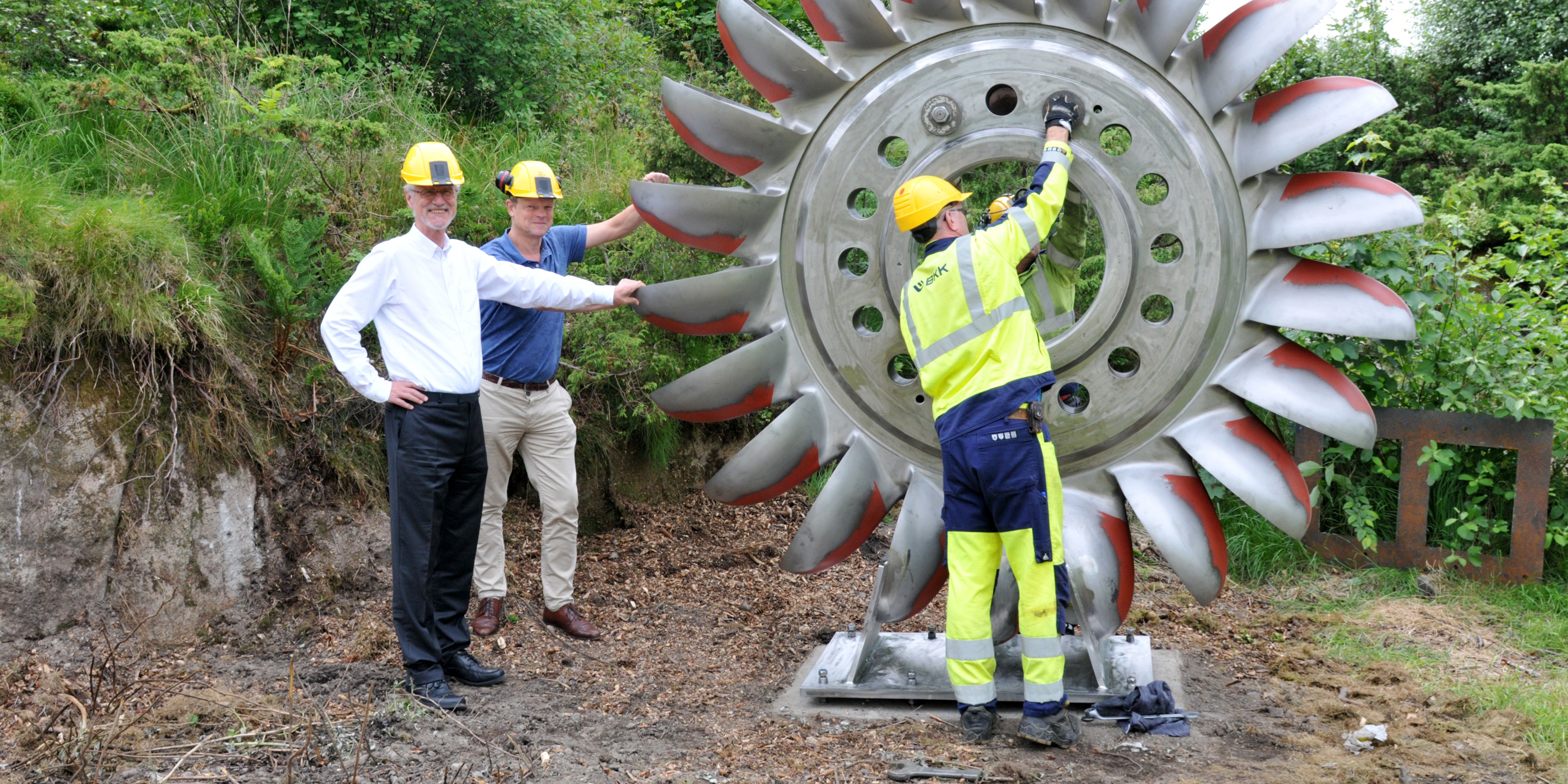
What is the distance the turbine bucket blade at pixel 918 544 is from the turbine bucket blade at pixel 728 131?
4.41ft

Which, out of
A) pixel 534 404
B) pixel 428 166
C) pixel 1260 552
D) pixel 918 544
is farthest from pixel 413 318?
pixel 1260 552

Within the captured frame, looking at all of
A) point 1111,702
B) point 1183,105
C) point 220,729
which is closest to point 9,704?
point 220,729

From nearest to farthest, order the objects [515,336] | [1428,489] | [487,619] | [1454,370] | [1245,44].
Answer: [1245,44]
[515,336]
[487,619]
[1428,489]
[1454,370]

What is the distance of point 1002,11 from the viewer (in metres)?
4.14

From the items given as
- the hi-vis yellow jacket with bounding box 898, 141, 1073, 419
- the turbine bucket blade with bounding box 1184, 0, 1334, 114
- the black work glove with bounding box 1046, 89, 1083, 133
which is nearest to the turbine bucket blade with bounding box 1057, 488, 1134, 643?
the hi-vis yellow jacket with bounding box 898, 141, 1073, 419

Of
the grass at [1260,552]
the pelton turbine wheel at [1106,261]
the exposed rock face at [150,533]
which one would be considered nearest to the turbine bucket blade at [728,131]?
the pelton turbine wheel at [1106,261]

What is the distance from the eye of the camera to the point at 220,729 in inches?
155

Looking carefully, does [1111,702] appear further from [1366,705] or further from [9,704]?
[9,704]

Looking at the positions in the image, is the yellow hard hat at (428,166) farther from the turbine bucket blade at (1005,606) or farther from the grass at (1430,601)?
the grass at (1430,601)

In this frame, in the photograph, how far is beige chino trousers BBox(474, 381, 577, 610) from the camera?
5.02 m

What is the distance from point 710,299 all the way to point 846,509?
0.96 meters

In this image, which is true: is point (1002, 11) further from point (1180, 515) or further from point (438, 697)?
point (438, 697)

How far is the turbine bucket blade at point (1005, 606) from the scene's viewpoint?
443cm

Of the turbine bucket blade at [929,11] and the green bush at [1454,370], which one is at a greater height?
the turbine bucket blade at [929,11]
